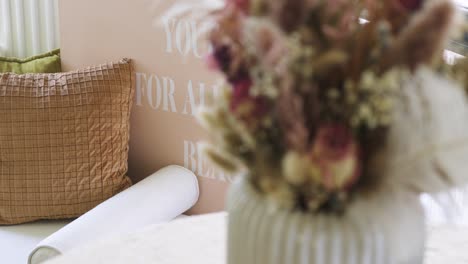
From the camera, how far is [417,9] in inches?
30.6

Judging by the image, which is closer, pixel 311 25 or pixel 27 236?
pixel 311 25

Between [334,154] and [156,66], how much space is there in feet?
4.09

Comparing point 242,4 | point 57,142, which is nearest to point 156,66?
point 57,142

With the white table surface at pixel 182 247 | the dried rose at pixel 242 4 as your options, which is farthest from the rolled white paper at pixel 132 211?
the dried rose at pixel 242 4

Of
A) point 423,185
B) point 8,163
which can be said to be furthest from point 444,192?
point 8,163

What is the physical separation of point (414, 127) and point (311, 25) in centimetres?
15

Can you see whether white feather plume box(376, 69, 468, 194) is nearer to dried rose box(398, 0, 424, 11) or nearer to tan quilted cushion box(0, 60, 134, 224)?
dried rose box(398, 0, 424, 11)

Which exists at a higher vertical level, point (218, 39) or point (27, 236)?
point (218, 39)

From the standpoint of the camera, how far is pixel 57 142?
5.85 ft

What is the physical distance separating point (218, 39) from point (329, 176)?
0.20 metres

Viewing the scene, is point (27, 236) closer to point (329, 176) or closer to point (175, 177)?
point (175, 177)

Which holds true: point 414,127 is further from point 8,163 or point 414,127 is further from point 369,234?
point 8,163

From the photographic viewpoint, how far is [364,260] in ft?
2.58

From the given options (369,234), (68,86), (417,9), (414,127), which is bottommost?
(68,86)
